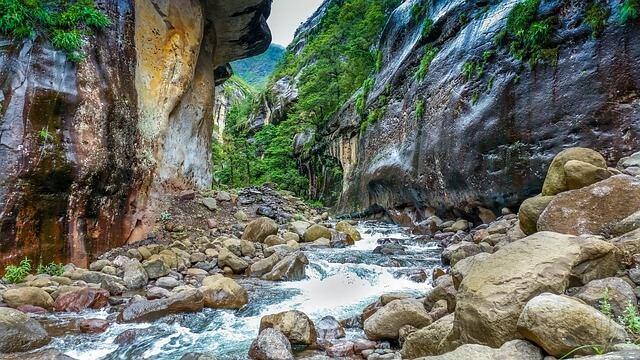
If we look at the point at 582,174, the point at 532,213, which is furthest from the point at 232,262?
the point at 582,174

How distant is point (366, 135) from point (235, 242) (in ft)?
32.4

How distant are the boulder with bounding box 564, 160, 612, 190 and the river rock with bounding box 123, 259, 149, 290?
24.8 feet

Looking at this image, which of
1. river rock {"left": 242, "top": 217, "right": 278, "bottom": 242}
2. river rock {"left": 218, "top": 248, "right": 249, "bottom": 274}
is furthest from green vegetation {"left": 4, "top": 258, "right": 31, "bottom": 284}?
river rock {"left": 242, "top": 217, "right": 278, "bottom": 242}

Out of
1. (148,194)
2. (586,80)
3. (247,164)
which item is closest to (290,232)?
(148,194)

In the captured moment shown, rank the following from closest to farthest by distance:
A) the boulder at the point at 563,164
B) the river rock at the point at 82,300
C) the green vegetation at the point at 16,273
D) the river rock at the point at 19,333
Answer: the river rock at the point at 19,333 < the river rock at the point at 82,300 < the boulder at the point at 563,164 < the green vegetation at the point at 16,273

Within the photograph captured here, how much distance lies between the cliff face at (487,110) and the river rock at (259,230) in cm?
555

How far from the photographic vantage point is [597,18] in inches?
305

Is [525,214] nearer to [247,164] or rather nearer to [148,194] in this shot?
[148,194]

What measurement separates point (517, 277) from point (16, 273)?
7334 millimetres

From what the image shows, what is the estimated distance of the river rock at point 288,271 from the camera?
7.55m

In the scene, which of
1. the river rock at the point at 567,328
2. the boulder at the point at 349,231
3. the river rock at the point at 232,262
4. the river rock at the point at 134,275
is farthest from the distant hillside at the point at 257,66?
the river rock at the point at 567,328

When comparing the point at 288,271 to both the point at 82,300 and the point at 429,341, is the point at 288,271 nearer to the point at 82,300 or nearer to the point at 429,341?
the point at 82,300

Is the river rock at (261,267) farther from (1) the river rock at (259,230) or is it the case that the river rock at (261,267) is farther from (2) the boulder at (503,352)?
(2) the boulder at (503,352)

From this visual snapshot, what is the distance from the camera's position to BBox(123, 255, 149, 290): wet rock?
→ 6.50 m
